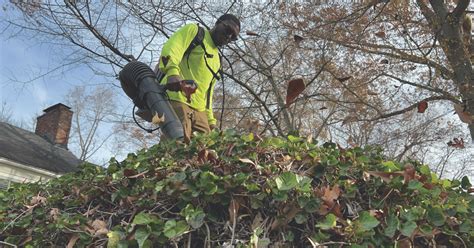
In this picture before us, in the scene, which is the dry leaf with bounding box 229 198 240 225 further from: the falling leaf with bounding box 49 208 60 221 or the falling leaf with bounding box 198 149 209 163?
the falling leaf with bounding box 49 208 60 221

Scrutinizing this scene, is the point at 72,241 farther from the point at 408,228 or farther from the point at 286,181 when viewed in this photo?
the point at 408,228

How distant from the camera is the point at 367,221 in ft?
4.15

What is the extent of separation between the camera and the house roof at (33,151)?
11930mm

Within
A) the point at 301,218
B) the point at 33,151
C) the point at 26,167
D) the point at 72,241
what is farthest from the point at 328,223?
the point at 33,151

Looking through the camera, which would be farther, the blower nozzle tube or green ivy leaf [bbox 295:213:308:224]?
the blower nozzle tube

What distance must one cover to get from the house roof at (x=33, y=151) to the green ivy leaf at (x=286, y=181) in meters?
10.9

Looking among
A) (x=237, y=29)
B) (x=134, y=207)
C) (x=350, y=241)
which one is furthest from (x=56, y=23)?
(x=350, y=241)

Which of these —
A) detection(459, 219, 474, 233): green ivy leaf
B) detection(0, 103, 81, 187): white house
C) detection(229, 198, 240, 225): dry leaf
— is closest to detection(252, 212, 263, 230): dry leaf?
detection(229, 198, 240, 225): dry leaf

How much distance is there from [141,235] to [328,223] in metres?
0.55

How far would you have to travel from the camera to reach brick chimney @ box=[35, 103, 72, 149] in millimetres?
15617

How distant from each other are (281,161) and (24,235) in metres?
0.96

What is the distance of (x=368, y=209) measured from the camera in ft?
4.62

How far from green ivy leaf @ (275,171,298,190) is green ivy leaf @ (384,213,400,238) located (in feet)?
0.99

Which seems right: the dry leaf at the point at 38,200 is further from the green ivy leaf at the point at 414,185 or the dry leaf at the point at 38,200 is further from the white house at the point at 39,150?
the white house at the point at 39,150
